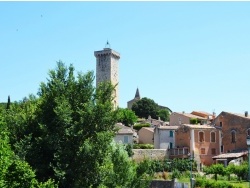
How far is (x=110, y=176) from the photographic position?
25.1 meters

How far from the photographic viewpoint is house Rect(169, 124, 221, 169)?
2569 inches

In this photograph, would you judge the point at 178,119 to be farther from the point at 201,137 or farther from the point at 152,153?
the point at 152,153

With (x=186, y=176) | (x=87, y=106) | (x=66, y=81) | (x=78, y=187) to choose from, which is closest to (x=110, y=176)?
(x=78, y=187)

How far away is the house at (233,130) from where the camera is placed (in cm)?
6481

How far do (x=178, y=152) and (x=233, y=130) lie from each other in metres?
8.29

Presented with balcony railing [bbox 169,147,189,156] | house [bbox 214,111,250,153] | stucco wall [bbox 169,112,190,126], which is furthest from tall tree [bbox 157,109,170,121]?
balcony railing [bbox 169,147,189,156]

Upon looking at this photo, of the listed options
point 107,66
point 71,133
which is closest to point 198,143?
point 71,133

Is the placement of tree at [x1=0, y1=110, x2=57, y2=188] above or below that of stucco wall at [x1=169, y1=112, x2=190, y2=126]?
below

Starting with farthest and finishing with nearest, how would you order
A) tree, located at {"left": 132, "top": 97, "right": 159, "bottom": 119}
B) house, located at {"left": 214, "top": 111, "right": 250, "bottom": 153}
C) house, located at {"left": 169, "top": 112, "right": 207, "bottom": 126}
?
tree, located at {"left": 132, "top": 97, "right": 159, "bottom": 119} < house, located at {"left": 169, "top": 112, "right": 207, "bottom": 126} < house, located at {"left": 214, "top": 111, "right": 250, "bottom": 153}

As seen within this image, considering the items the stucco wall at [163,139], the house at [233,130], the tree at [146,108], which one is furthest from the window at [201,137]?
the tree at [146,108]

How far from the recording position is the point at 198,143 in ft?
216

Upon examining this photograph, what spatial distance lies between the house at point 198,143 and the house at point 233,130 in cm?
97

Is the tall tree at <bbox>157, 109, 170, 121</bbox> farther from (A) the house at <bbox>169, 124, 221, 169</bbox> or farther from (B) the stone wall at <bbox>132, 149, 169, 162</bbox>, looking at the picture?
(B) the stone wall at <bbox>132, 149, 169, 162</bbox>

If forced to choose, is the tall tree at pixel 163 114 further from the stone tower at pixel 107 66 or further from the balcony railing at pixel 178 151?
the balcony railing at pixel 178 151
